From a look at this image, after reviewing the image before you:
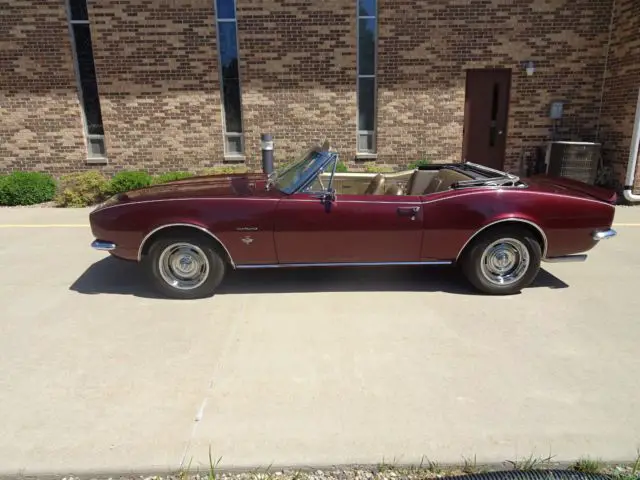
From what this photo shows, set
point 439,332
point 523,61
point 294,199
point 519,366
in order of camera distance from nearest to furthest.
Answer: point 519,366 < point 439,332 < point 294,199 < point 523,61

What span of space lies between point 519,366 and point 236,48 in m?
8.52

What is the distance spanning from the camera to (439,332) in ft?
12.0

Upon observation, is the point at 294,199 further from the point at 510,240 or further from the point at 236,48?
the point at 236,48

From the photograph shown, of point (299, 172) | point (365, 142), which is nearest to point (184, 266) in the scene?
point (299, 172)

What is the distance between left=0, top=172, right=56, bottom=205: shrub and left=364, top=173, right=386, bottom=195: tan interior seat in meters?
7.21

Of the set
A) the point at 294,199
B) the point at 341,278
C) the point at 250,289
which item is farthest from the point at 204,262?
the point at 341,278

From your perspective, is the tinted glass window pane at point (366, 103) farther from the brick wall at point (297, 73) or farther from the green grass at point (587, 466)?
the green grass at point (587, 466)

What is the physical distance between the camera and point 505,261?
14.4ft

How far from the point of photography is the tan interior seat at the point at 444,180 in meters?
4.59

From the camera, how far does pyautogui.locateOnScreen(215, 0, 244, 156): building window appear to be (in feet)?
30.7

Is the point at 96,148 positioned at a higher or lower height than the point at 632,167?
higher

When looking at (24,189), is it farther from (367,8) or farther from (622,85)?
(622,85)

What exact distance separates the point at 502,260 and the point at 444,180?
0.99m

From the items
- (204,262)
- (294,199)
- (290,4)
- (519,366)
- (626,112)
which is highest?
(290,4)
